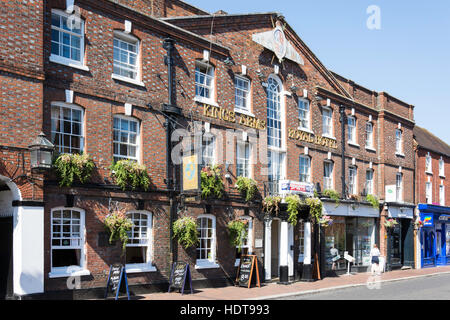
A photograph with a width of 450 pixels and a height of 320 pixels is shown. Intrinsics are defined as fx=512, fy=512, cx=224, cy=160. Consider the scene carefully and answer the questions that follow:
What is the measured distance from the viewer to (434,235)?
34938mm

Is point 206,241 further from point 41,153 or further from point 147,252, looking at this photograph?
point 41,153

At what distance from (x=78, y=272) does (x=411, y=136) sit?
25304 mm

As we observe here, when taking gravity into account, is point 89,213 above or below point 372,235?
above

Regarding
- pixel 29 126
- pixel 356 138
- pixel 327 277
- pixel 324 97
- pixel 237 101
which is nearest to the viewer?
pixel 29 126

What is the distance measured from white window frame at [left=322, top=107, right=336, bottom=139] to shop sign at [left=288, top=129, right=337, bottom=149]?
32 centimetres

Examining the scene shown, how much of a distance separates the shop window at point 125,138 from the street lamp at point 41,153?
3.03 meters

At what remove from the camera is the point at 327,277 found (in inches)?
944

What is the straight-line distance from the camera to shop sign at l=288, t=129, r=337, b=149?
23.4 m

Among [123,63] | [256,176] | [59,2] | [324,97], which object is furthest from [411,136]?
[59,2]

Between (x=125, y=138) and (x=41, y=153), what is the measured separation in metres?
3.75

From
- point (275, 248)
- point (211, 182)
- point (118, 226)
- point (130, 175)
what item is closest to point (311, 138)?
point (275, 248)

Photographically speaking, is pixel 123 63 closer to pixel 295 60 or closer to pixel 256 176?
pixel 256 176

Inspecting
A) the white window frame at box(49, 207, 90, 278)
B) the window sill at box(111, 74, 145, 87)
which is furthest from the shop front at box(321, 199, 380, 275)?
the white window frame at box(49, 207, 90, 278)

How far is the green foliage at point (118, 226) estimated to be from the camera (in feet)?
49.6
